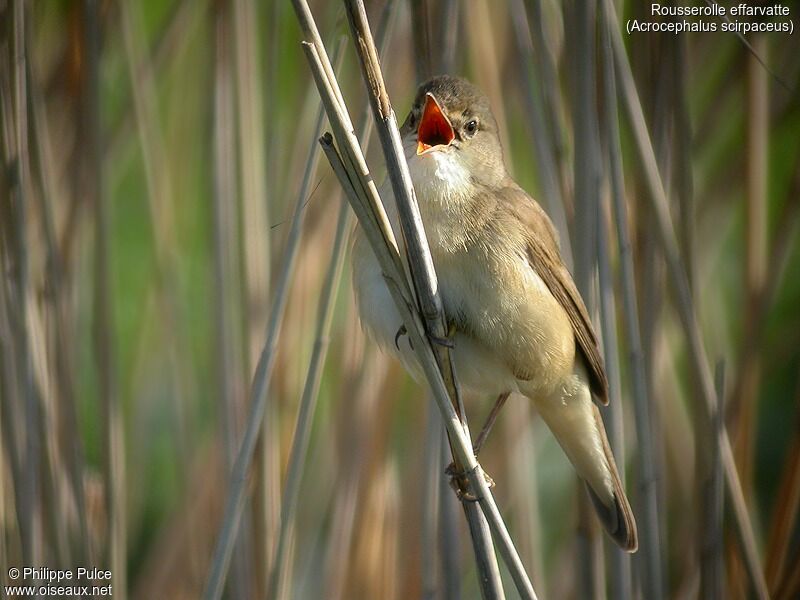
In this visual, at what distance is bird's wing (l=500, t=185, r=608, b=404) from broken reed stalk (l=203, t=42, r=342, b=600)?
433 mm

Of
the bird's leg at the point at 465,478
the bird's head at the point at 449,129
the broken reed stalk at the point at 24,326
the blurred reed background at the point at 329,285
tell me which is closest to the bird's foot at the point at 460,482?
the bird's leg at the point at 465,478

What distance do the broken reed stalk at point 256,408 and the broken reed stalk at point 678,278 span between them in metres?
0.71

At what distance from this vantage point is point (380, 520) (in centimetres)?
243

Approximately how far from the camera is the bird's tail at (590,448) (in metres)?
2.12

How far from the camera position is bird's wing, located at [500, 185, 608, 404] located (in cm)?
198

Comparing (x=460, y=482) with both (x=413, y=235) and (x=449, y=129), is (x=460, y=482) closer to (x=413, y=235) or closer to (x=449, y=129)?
(x=413, y=235)

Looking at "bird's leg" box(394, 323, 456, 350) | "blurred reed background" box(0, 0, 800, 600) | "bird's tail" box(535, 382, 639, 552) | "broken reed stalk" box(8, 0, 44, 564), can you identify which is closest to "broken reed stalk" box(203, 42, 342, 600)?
"blurred reed background" box(0, 0, 800, 600)

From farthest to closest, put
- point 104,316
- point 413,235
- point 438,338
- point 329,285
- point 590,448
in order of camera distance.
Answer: point 104,316, point 590,448, point 329,285, point 438,338, point 413,235

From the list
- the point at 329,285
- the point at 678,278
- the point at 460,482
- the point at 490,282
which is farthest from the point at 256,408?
the point at 678,278

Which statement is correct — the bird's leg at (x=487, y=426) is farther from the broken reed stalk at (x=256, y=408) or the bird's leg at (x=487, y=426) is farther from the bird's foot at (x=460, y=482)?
the broken reed stalk at (x=256, y=408)

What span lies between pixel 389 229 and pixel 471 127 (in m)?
0.50

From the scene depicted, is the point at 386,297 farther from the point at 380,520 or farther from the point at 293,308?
the point at 380,520

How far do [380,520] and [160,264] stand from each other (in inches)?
35.3

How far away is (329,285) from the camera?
78.9 inches
